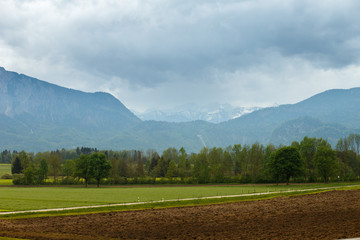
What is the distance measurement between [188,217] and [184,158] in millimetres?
129152

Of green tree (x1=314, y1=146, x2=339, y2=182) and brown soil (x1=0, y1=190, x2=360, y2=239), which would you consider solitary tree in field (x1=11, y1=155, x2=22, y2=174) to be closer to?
green tree (x1=314, y1=146, x2=339, y2=182)

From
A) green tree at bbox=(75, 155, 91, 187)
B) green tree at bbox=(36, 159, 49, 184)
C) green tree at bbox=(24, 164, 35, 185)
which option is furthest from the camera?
green tree at bbox=(36, 159, 49, 184)

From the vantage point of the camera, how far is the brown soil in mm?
27906

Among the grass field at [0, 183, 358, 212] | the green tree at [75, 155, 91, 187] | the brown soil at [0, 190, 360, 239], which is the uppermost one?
the green tree at [75, 155, 91, 187]

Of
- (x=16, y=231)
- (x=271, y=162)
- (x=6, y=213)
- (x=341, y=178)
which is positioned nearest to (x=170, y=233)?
(x=16, y=231)

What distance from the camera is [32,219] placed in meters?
39.5

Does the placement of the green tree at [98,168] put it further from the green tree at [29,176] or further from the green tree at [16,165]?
the green tree at [16,165]

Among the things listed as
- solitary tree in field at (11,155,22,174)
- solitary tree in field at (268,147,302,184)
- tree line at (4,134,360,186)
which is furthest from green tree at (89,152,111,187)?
solitary tree in field at (11,155,22,174)

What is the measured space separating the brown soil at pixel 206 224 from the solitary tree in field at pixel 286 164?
219ft

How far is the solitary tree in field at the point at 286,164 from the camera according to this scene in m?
109

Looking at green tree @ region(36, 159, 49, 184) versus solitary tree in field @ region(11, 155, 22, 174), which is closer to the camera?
green tree @ region(36, 159, 49, 184)

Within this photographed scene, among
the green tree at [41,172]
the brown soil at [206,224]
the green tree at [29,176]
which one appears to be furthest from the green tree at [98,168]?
the brown soil at [206,224]

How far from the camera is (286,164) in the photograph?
10925cm

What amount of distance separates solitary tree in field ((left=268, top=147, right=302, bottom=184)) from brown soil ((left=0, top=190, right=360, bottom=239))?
66.7m
